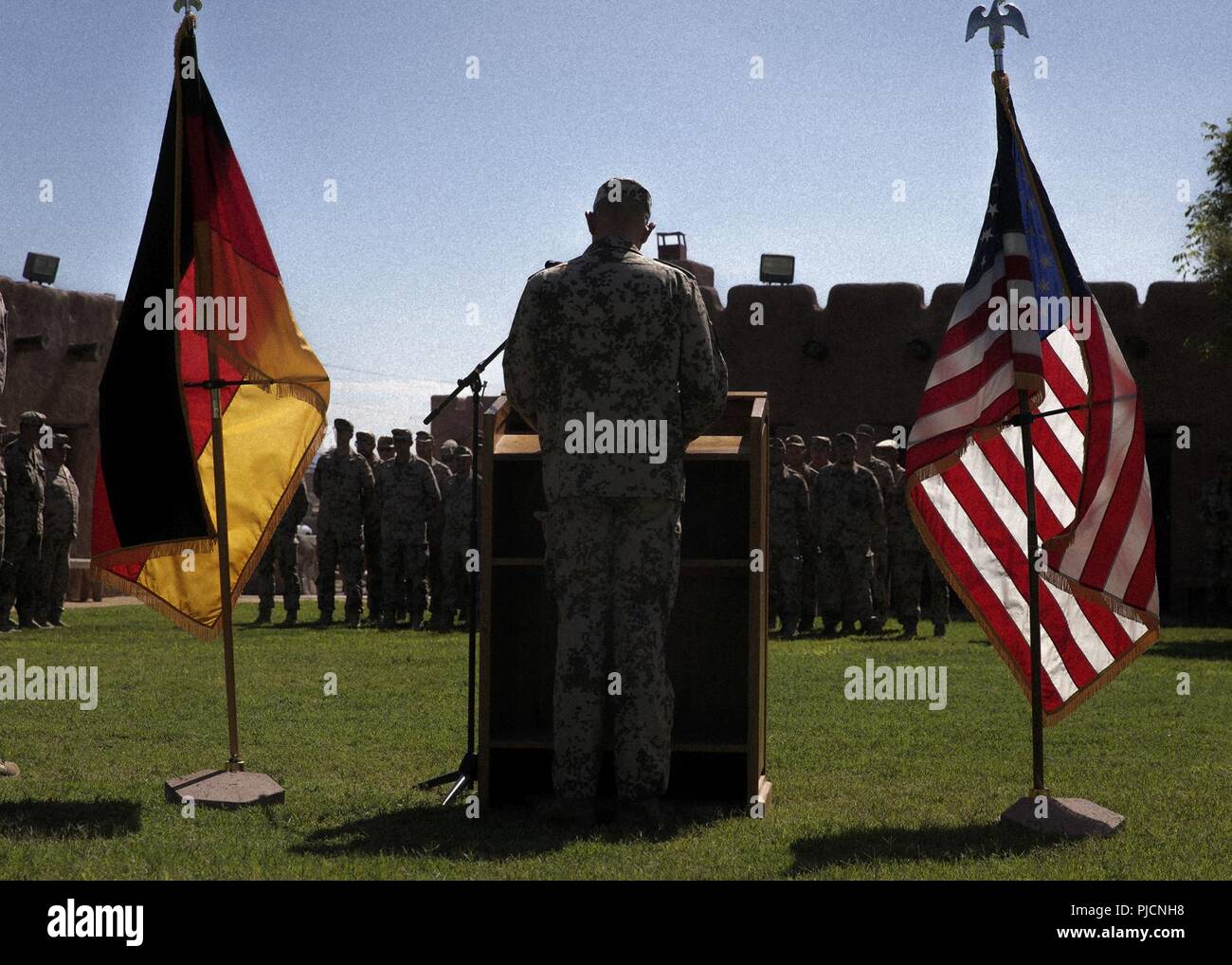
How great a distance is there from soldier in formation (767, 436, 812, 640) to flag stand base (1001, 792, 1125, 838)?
10236 millimetres

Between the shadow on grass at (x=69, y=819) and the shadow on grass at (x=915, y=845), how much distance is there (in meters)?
2.39

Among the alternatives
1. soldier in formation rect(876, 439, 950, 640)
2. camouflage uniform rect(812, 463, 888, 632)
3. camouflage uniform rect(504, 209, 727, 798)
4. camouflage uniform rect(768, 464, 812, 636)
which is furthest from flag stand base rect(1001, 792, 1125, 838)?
camouflage uniform rect(768, 464, 812, 636)

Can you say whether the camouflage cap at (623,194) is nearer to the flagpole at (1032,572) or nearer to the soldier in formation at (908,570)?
the flagpole at (1032,572)

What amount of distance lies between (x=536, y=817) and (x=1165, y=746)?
12.4 ft

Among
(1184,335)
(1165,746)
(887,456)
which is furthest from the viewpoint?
(1184,335)

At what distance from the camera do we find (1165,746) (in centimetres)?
746

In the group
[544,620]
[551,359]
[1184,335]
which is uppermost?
[1184,335]

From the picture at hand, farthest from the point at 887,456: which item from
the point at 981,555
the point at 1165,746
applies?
the point at 981,555

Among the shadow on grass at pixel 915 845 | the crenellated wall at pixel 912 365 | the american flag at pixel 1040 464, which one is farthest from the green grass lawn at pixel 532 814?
the crenellated wall at pixel 912 365

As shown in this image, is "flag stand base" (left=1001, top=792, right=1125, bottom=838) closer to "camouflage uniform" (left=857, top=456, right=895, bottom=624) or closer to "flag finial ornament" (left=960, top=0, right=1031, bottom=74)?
"flag finial ornament" (left=960, top=0, right=1031, bottom=74)

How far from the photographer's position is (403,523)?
1658 centimetres

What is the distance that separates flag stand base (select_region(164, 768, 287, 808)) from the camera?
5570mm

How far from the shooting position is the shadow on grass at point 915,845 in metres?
4.72

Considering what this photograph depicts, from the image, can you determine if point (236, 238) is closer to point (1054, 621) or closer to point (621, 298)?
point (621, 298)
